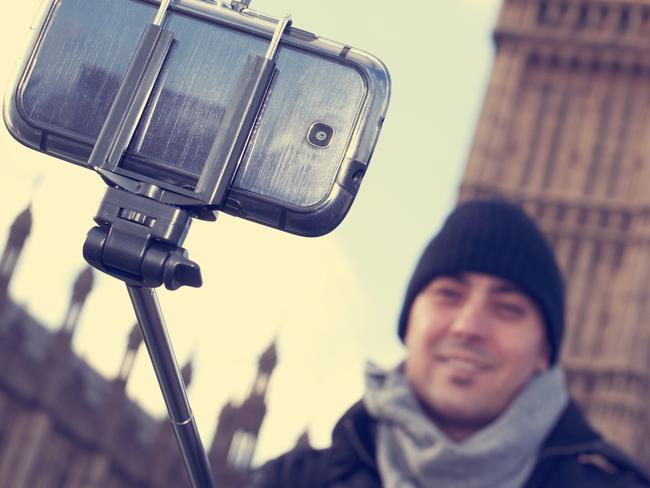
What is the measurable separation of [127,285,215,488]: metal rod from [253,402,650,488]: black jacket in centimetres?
97

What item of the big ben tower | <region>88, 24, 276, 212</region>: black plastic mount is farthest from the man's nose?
the big ben tower

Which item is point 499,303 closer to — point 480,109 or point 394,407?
point 394,407

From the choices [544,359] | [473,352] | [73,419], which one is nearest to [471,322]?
[473,352]

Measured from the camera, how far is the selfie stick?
1.31 m

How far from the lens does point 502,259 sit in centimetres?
266

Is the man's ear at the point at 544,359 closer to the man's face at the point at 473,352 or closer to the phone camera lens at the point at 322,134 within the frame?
the man's face at the point at 473,352

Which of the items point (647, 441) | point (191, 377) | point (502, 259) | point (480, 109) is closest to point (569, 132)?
point (480, 109)

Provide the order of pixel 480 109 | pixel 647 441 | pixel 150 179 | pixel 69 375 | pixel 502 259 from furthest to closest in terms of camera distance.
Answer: pixel 69 375
pixel 480 109
pixel 647 441
pixel 502 259
pixel 150 179

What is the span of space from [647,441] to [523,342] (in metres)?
25.2

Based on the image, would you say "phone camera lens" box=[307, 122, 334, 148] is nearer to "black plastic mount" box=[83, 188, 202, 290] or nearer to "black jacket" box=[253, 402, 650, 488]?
"black plastic mount" box=[83, 188, 202, 290]

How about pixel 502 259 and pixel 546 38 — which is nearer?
pixel 502 259

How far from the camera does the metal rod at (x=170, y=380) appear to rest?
4.55 ft

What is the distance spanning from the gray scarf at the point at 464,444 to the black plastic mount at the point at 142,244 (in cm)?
112

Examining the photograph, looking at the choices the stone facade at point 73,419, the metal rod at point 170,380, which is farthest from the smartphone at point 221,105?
the stone facade at point 73,419
